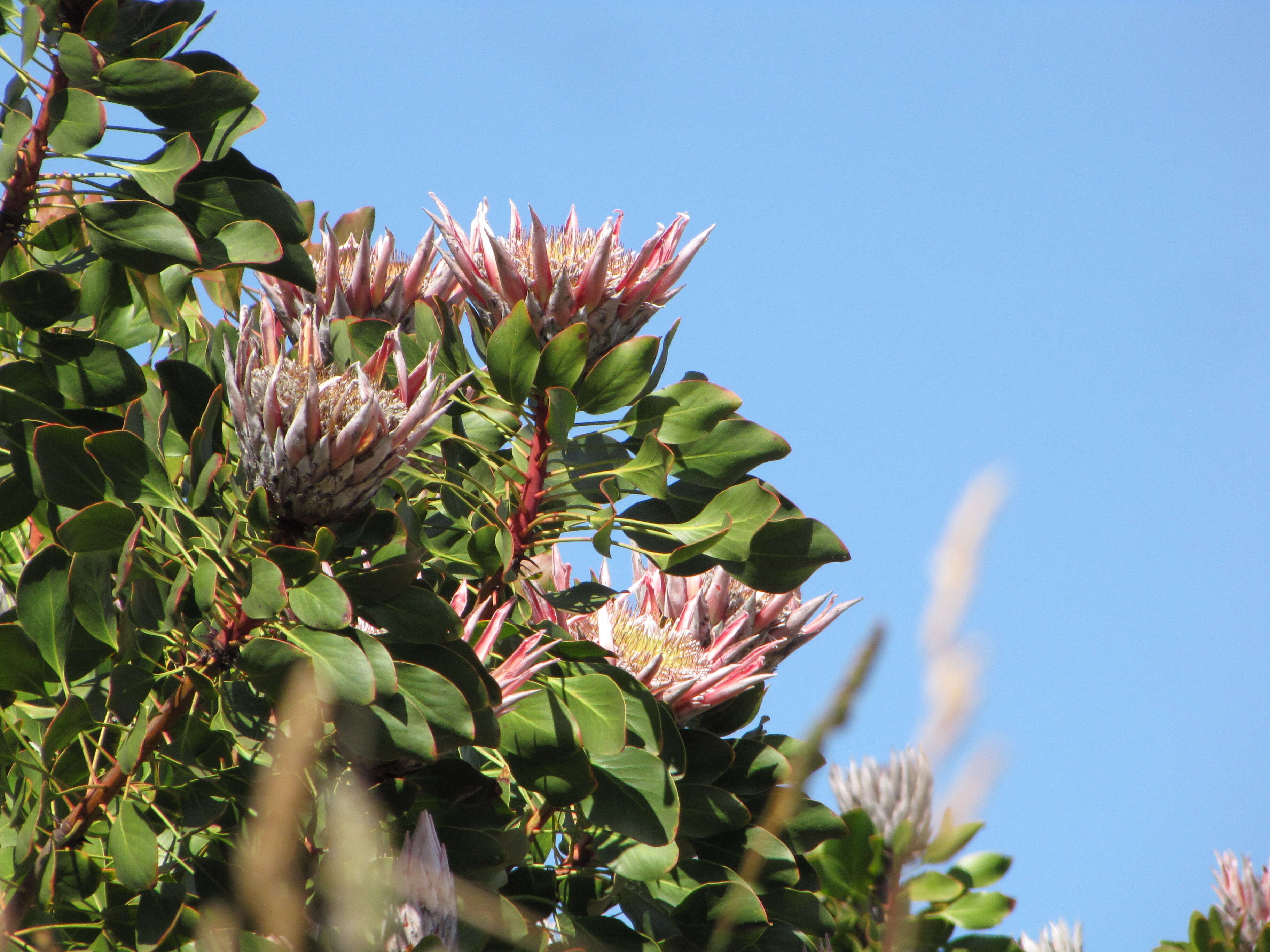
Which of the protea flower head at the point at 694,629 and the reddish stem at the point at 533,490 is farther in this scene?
the protea flower head at the point at 694,629

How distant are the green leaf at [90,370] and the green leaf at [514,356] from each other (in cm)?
55

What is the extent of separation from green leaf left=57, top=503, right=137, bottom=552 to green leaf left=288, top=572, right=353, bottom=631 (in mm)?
237

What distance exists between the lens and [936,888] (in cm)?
296

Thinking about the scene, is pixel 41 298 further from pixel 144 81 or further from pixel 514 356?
pixel 514 356

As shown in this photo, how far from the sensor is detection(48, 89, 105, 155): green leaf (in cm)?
164

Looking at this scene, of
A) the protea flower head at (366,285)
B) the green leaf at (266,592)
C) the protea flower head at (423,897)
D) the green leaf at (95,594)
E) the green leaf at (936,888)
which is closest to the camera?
the protea flower head at (423,897)

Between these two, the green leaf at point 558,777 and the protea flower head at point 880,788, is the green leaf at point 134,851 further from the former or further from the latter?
the protea flower head at point 880,788

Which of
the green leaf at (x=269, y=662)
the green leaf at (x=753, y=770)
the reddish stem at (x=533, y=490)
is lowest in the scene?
the green leaf at (x=269, y=662)

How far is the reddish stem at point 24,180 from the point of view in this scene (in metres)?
1.73

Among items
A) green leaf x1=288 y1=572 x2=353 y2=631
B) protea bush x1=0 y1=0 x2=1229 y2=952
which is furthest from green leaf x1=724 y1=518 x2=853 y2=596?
green leaf x1=288 y1=572 x2=353 y2=631

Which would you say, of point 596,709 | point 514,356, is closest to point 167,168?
point 514,356

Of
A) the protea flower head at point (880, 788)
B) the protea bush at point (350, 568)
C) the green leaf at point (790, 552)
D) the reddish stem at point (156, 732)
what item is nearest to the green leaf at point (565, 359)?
the protea bush at point (350, 568)

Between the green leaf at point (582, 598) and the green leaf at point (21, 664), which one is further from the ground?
the green leaf at point (582, 598)

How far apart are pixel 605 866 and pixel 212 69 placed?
1.49 meters
